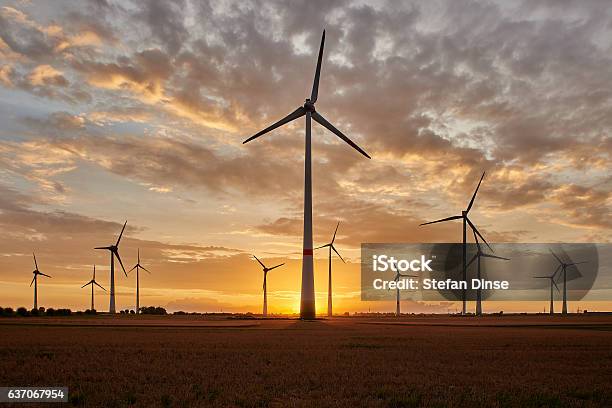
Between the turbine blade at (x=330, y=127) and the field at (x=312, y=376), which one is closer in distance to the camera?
the field at (x=312, y=376)

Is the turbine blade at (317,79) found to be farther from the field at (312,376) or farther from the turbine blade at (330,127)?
the field at (312,376)

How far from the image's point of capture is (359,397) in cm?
1923

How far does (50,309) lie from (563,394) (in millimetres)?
174789

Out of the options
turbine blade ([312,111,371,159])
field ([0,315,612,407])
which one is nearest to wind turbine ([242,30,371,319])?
turbine blade ([312,111,371,159])

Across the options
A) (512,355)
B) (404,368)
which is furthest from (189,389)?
(512,355)

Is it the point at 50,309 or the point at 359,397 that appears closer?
the point at 359,397

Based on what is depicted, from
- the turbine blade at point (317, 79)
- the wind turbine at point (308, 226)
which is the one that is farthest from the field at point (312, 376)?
the turbine blade at point (317, 79)

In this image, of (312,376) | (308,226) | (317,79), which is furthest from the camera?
(317,79)

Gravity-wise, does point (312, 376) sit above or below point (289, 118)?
below

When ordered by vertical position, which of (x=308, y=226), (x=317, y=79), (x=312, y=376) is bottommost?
(x=312, y=376)

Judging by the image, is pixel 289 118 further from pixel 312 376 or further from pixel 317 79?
pixel 312 376

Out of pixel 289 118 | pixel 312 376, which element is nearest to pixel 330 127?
pixel 289 118

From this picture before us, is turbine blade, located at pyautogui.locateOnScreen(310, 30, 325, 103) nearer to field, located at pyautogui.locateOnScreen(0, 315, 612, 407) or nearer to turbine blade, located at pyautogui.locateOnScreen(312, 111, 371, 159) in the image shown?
turbine blade, located at pyautogui.locateOnScreen(312, 111, 371, 159)

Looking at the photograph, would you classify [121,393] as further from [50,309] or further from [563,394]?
[50,309]
